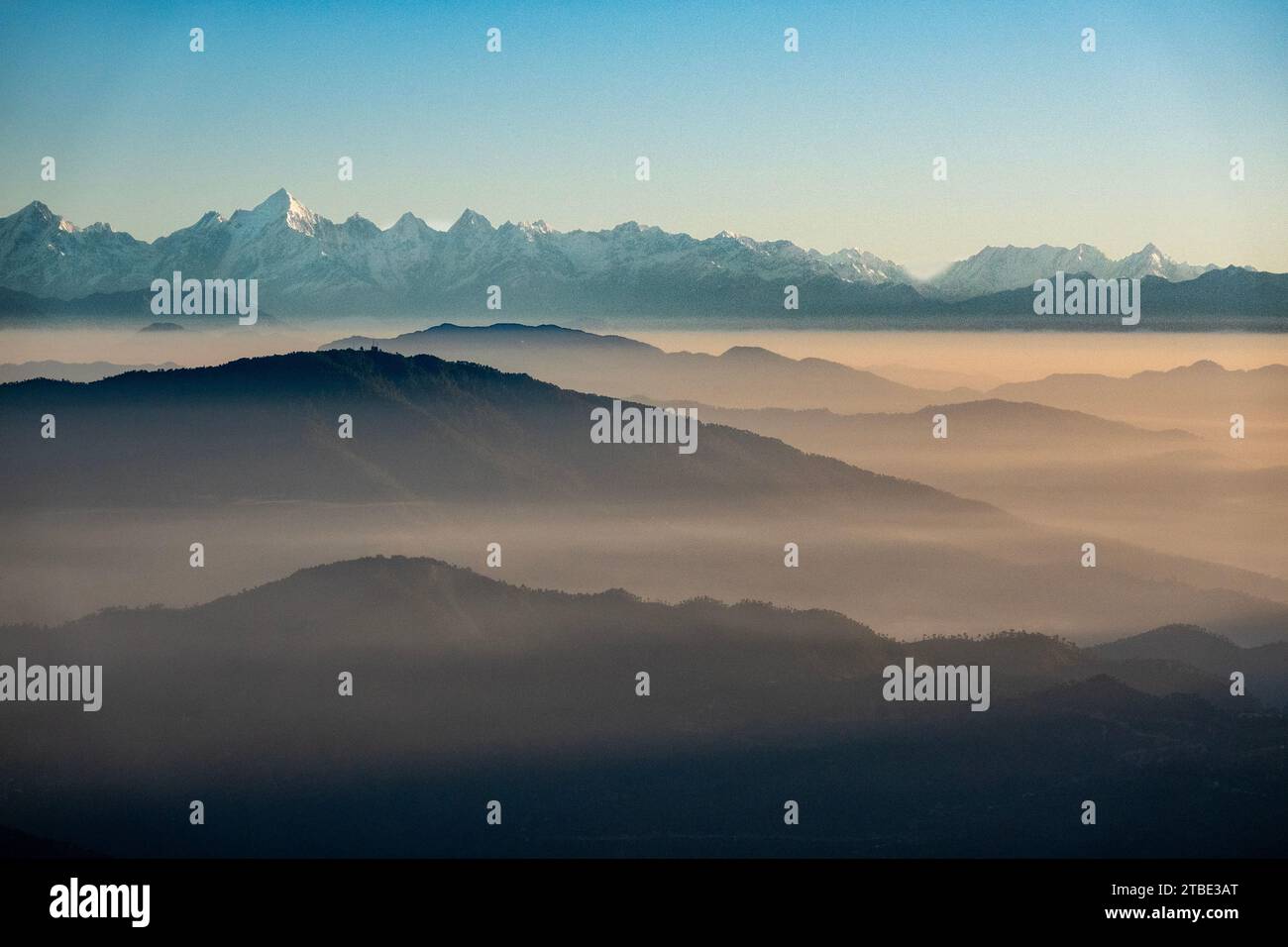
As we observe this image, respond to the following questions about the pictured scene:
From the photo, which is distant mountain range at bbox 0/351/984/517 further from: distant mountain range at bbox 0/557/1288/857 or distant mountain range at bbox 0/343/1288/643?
distant mountain range at bbox 0/557/1288/857

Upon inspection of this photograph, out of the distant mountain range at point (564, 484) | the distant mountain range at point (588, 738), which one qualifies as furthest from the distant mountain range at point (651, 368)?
the distant mountain range at point (588, 738)

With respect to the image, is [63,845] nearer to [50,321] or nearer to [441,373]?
[50,321]

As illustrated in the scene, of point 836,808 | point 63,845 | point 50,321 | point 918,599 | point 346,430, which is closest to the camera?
point 50,321

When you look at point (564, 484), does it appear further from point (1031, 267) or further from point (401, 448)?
point (1031, 267)

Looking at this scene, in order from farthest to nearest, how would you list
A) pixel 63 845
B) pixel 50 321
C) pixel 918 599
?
1. pixel 918 599
2. pixel 63 845
3. pixel 50 321

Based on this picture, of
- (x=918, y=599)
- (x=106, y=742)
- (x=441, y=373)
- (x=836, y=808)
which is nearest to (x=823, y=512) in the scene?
(x=918, y=599)

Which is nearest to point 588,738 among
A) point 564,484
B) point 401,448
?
point 564,484
